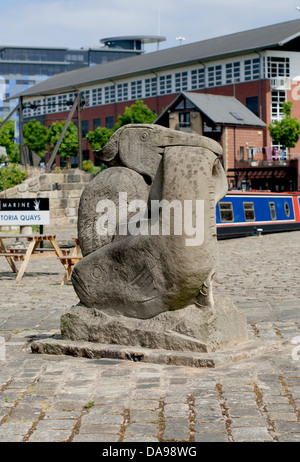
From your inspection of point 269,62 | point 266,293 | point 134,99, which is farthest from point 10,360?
point 134,99

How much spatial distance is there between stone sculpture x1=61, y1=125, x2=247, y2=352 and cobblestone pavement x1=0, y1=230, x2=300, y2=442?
0.39 metres

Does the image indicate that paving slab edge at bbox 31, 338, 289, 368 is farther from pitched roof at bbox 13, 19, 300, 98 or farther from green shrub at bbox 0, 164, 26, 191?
pitched roof at bbox 13, 19, 300, 98

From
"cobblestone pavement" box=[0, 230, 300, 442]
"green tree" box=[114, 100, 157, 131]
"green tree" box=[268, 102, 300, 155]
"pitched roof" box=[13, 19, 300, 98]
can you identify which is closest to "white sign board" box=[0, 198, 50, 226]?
"cobblestone pavement" box=[0, 230, 300, 442]

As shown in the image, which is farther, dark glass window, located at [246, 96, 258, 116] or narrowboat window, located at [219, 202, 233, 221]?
dark glass window, located at [246, 96, 258, 116]

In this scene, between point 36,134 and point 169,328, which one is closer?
point 169,328

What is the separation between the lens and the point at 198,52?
70.6 m

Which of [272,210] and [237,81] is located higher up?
[237,81]

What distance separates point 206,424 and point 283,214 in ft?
88.5

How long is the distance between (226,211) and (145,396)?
23129 millimetres

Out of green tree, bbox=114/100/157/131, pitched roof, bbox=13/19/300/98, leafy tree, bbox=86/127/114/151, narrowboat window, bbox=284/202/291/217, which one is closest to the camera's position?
narrowboat window, bbox=284/202/291/217

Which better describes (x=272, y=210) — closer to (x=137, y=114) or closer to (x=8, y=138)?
(x=137, y=114)

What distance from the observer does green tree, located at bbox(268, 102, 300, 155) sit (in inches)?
2382

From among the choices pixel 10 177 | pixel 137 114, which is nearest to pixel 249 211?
pixel 10 177

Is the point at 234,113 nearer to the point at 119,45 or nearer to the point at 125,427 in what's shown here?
the point at 125,427
